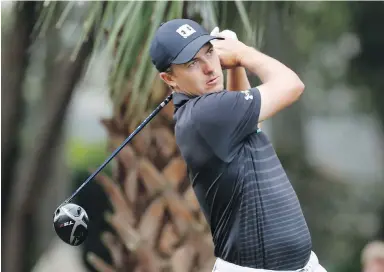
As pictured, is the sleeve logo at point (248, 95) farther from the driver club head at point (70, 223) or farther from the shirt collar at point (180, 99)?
the driver club head at point (70, 223)

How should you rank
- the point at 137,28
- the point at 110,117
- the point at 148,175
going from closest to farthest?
the point at 137,28
the point at 148,175
the point at 110,117

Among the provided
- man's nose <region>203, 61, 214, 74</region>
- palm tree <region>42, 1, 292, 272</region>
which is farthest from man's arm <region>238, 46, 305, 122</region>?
palm tree <region>42, 1, 292, 272</region>

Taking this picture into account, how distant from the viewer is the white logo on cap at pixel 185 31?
6.25ft

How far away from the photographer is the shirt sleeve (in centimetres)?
186

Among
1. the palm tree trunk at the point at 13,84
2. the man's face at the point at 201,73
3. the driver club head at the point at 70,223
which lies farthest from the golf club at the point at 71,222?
the palm tree trunk at the point at 13,84

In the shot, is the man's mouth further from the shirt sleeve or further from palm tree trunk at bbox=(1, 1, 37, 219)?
palm tree trunk at bbox=(1, 1, 37, 219)

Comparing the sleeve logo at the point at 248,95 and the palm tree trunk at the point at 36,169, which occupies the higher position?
the sleeve logo at the point at 248,95

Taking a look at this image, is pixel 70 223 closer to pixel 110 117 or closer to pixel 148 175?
pixel 148 175

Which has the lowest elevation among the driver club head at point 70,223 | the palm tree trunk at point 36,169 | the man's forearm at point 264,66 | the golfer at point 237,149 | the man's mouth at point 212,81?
the palm tree trunk at point 36,169

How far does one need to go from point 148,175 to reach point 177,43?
4.85 ft

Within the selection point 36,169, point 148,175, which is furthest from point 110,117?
point 36,169

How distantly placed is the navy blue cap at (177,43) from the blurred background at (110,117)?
1.58 metres

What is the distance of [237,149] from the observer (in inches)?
74.3

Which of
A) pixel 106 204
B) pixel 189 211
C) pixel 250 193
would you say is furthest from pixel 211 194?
pixel 106 204
